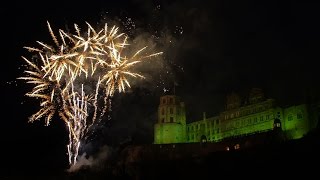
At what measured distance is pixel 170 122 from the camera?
101 metres

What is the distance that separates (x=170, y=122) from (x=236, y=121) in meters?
15.0

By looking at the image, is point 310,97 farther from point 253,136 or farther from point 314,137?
point 314,137

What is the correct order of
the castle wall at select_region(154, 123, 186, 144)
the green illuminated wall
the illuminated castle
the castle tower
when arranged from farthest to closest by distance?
the castle tower < the castle wall at select_region(154, 123, 186, 144) < the illuminated castle < the green illuminated wall

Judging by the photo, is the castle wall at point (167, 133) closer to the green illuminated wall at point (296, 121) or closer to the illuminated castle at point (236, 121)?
the illuminated castle at point (236, 121)

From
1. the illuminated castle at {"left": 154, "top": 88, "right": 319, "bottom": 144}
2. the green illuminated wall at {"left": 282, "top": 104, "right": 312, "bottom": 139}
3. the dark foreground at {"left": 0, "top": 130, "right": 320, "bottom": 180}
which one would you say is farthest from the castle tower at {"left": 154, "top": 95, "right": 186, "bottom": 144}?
the green illuminated wall at {"left": 282, "top": 104, "right": 312, "bottom": 139}

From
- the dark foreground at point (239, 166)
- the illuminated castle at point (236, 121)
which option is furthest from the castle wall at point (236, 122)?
the dark foreground at point (239, 166)

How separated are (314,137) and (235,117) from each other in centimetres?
3500

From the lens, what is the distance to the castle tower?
3903 inches

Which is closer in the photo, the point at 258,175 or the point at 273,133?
the point at 258,175

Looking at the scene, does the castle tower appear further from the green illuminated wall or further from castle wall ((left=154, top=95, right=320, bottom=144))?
the green illuminated wall

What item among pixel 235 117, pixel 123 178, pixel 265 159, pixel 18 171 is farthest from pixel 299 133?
pixel 18 171

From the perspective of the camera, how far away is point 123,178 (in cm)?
7075

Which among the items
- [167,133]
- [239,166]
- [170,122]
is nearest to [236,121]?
[170,122]

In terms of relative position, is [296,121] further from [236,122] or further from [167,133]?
[167,133]
